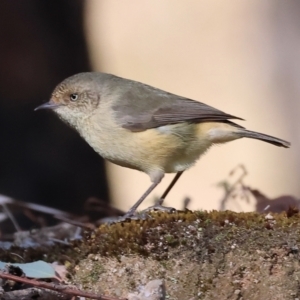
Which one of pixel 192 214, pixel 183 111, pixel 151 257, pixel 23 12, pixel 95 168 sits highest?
pixel 23 12

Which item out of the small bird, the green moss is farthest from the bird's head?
the green moss

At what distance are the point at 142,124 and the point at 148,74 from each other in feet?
10.3

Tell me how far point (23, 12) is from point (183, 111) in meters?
2.74

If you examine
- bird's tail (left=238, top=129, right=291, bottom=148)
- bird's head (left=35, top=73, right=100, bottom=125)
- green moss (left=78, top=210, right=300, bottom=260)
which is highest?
bird's tail (left=238, top=129, right=291, bottom=148)

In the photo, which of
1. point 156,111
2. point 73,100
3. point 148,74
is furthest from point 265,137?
point 148,74

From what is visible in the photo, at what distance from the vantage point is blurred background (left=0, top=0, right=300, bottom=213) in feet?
17.0

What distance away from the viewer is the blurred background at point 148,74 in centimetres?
→ 519

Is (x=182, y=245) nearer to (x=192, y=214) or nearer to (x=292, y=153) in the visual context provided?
(x=192, y=214)

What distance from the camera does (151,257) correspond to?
2062 mm

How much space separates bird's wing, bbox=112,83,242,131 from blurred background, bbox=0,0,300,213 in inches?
72.2

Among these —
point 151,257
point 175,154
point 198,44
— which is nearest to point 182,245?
point 151,257

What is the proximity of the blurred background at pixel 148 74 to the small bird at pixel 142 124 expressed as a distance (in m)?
1.79

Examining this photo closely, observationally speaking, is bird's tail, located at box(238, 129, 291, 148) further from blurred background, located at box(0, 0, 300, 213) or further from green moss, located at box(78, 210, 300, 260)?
blurred background, located at box(0, 0, 300, 213)

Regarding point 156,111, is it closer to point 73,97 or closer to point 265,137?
point 73,97
